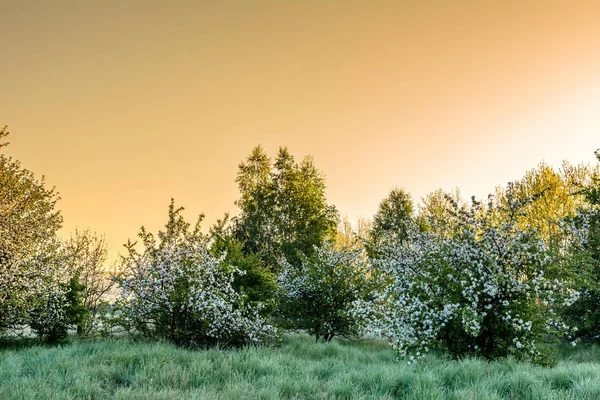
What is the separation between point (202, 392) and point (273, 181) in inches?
1277

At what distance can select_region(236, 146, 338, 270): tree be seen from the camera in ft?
113

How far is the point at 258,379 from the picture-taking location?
6.82m

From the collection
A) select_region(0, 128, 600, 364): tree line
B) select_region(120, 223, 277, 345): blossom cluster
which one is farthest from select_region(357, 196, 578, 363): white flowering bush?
select_region(120, 223, 277, 345): blossom cluster

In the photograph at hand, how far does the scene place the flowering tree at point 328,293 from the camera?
52.1 feet

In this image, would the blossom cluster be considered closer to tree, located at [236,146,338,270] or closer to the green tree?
tree, located at [236,146,338,270]

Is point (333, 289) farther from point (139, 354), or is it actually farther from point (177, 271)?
point (139, 354)

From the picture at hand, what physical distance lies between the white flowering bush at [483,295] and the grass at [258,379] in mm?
1023

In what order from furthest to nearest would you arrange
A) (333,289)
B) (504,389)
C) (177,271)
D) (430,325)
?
(333,289)
(177,271)
(430,325)
(504,389)

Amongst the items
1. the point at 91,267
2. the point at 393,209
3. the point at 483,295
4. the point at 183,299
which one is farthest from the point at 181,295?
the point at 393,209

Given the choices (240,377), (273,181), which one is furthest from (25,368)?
(273,181)

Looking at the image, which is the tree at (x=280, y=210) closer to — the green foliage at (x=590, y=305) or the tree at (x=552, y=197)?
the tree at (x=552, y=197)

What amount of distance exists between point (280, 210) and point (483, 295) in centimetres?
2763

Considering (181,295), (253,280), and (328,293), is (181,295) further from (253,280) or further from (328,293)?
(328,293)

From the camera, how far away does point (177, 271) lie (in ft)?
36.7
